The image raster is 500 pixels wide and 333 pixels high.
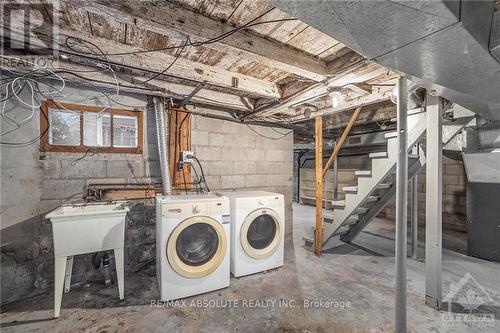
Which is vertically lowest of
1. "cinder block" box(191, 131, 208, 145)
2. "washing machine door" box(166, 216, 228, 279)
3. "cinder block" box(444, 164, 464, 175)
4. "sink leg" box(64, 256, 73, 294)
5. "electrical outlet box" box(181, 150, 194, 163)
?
"sink leg" box(64, 256, 73, 294)

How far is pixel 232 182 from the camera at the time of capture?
3.30 meters

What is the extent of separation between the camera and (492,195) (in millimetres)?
2967

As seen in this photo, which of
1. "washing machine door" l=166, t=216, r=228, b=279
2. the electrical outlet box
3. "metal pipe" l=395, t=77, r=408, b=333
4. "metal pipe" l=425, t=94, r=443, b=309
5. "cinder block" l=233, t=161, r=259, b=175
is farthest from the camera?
"cinder block" l=233, t=161, r=259, b=175

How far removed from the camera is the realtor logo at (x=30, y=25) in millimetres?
1344

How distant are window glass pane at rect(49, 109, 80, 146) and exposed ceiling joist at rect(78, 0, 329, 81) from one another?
1.57m

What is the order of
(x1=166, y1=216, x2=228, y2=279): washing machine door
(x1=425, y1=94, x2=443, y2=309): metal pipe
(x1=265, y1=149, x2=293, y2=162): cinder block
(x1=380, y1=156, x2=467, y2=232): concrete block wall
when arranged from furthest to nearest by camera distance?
(x1=380, y1=156, x2=467, y2=232): concrete block wall → (x1=265, y1=149, x2=293, y2=162): cinder block → (x1=166, y1=216, x2=228, y2=279): washing machine door → (x1=425, y1=94, x2=443, y2=309): metal pipe

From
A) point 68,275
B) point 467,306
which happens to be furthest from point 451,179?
point 68,275

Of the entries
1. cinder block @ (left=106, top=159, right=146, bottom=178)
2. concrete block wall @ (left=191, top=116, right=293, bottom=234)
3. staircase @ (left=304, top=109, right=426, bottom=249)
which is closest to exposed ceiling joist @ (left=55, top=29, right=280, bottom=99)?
concrete block wall @ (left=191, top=116, right=293, bottom=234)

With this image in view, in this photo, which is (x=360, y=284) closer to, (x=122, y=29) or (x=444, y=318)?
(x=444, y=318)

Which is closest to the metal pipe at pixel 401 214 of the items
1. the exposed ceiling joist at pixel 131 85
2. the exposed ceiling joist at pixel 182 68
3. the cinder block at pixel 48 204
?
the exposed ceiling joist at pixel 182 68

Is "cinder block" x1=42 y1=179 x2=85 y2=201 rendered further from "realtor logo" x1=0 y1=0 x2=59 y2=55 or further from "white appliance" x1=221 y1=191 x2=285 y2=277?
"white appliance" x1=221 y1=191 x2=285 y2=277

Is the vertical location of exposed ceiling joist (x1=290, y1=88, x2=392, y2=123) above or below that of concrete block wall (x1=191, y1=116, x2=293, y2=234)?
above

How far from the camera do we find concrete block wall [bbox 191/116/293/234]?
310cm

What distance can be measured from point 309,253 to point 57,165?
10.6 ft
